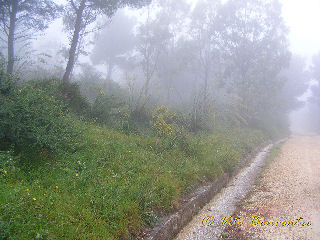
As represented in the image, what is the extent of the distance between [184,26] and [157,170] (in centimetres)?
2190

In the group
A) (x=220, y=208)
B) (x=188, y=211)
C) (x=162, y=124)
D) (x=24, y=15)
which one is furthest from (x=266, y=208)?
(x=24, y=15)

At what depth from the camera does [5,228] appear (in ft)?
9.44

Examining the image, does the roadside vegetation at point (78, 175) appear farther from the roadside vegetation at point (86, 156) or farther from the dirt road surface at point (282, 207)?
the dirt road surface at point (282, 207)

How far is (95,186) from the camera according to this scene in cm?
446

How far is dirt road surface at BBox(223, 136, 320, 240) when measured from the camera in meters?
4.52

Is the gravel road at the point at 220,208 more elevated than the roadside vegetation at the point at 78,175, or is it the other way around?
the roadside vegetation at the point at 78,175

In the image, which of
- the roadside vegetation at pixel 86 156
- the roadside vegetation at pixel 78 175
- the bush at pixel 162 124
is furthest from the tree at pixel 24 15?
the bush at pixel 162 124

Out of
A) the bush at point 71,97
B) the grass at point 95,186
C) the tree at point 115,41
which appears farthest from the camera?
the tree at point 115,41

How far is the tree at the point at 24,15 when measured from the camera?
1156 cm

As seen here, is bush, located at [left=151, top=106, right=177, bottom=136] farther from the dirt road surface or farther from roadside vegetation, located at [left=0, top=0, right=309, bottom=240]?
the dirt road surface

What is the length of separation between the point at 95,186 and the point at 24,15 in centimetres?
1171

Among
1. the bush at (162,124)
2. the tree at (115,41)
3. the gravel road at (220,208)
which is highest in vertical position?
the tree at (115,41)

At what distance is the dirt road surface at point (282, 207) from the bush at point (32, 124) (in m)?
3.87

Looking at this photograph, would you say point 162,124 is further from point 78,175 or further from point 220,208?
point 78,175
